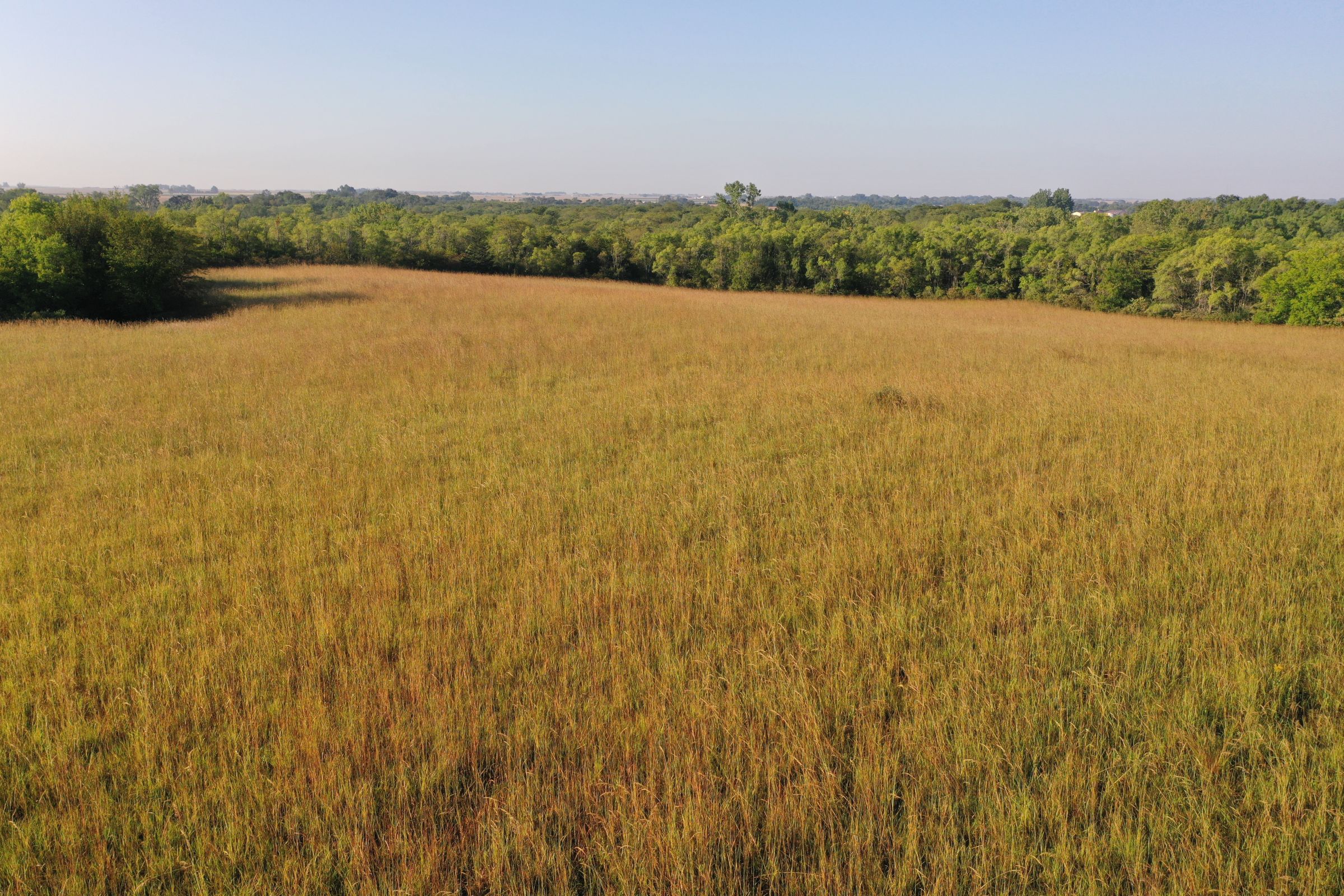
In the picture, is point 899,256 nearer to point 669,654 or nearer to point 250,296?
point 250,296

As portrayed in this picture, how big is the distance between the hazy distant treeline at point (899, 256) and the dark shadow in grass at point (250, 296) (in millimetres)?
1932

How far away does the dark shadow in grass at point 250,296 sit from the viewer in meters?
21.3

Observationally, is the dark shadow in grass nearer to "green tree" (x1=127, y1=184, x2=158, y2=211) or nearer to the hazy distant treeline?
the hazy distant treeline

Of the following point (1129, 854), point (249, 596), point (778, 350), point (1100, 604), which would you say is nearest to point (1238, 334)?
point (778, 350)

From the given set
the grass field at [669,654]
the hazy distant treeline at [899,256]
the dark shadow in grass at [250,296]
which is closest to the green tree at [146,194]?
the hazy distant treeline at [899,256]

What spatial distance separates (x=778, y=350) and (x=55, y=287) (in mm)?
20843

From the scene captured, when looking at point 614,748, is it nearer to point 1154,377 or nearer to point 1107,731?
point 1107,731

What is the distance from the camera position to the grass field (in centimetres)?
249

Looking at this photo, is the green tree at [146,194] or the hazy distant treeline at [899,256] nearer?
the hazy distant treeline at [899,256]

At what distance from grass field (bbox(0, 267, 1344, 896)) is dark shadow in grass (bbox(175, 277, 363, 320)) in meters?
13.6

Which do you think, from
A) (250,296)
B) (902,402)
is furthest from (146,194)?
(902,402)

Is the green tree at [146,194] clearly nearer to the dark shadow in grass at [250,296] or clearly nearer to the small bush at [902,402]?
the dark shadow in grass at [250,296]

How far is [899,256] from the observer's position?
1903 inches

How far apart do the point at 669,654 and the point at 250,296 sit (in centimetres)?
2659
